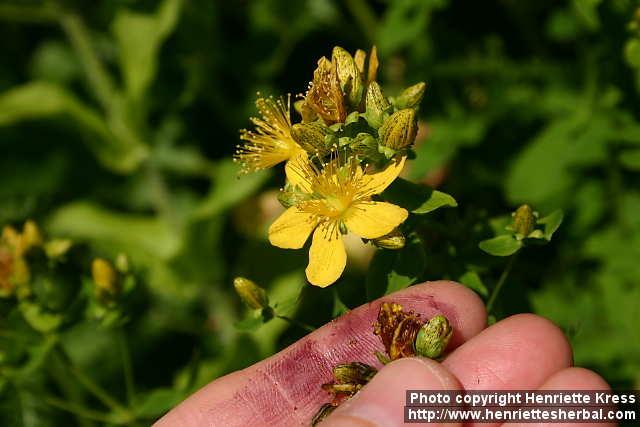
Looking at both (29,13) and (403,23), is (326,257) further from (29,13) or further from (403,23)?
(29,13)

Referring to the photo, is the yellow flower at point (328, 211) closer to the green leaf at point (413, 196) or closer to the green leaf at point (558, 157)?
the green leaf at point (413, 196)

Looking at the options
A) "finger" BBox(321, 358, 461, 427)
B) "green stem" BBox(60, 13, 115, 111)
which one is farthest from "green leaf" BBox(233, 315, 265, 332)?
"green stem" BBox(60, 13, 115, 111)

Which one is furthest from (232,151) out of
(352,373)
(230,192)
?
(352,373)

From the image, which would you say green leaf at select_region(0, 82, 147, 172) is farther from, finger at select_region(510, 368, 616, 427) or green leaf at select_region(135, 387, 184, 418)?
finger at select_region(510, 368, 616, 427)

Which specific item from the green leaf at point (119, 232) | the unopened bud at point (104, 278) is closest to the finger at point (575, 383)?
the unopened bud at point (104, 278)

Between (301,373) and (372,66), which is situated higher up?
(372,66)

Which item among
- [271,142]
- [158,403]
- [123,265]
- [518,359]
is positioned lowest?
[158,403]
